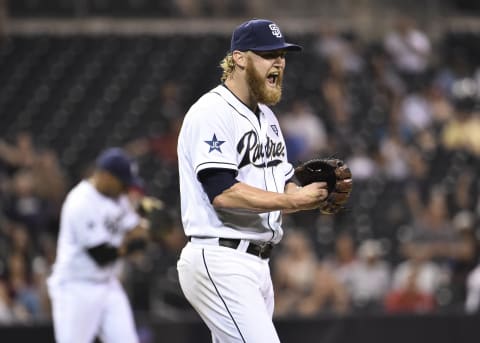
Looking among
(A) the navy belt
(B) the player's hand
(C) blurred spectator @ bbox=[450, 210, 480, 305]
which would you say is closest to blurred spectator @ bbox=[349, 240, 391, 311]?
(C) blurred spectator @ bbox=[450, 210, 480, 305]

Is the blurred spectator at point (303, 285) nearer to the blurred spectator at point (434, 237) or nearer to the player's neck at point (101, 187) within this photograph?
the blurred spectator at point (434, 237)

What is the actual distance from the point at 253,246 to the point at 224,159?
1.54 ft

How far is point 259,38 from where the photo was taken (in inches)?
201

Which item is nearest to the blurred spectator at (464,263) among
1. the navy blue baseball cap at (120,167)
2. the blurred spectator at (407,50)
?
the navy blue baseball cap at (120,167)

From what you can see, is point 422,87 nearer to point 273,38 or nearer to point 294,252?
point 294,252

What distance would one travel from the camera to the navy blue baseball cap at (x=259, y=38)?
5.09 m

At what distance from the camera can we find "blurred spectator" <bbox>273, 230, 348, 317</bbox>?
10578 millimetres

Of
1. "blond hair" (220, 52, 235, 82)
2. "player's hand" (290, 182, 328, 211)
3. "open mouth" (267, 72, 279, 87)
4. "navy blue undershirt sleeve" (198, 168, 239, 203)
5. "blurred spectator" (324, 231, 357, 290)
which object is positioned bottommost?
"blurred spectator" (324, 231, 357, 290)

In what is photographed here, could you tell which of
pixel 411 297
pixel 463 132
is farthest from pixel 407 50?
pixel 411 297

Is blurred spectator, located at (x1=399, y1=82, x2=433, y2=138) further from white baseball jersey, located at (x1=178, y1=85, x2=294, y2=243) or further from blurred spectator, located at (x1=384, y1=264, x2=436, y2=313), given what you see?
white baseball jersey, located at (x1=178, y1=85, x2=294, y2=243)

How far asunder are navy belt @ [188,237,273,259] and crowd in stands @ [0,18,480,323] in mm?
2728

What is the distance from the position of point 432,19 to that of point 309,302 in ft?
26.5

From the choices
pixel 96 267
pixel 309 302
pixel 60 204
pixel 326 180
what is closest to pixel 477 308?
pixel 309 302

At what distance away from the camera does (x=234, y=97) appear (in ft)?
17.1
